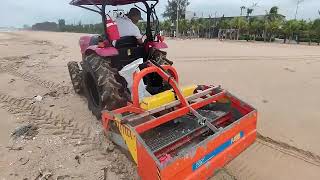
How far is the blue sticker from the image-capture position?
9.18 ft

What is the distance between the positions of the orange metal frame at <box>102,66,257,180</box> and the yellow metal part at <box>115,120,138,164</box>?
0.20 feet

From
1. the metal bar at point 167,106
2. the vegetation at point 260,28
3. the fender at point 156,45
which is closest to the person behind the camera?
the metal bar at point 167,106

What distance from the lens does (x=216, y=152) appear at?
301cm

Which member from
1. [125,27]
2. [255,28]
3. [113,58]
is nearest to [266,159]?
[113,58]

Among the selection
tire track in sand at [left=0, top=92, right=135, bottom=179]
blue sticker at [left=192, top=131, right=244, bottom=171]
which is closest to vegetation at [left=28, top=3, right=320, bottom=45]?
Answer: tire track in sand at [left=0, top=92, right=135, bottom=179]

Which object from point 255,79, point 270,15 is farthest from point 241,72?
point 270,15

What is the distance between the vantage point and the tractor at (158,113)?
280cm

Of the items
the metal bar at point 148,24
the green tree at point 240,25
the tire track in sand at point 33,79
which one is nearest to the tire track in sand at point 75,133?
the tire track in sand at point 33,79

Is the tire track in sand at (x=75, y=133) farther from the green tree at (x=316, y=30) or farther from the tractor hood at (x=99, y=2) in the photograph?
the green tree at (x=316, y=30)

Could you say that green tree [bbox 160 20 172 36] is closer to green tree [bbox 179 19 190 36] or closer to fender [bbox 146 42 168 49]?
green tree [bbox 179 19 190 36]

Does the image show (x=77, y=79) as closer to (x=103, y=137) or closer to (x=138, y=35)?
(x=138, y=35)

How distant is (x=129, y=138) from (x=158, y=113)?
2.39ft

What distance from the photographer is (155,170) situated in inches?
102

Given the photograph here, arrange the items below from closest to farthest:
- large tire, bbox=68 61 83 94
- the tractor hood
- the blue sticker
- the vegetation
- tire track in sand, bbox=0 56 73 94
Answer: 1. the blue sticker
2. the tractor hood
3. large tire, bbox=68 61 83 94
4. tire track in sand, bbox=0 56 73 94
5. the vegetation
